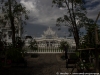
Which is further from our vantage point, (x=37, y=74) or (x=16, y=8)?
(x=16, y=8)

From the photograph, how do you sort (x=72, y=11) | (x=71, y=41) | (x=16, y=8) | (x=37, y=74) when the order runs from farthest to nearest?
(x=71, y=41), (x=72, y=11), (x=16, y=8), (x=37, y=74)

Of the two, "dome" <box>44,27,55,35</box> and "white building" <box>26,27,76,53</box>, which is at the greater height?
"dome" <box>44,27,55,35</box>

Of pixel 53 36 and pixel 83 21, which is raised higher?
pixel 83 21

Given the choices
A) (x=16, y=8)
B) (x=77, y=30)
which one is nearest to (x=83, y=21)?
(x=77, y=30)

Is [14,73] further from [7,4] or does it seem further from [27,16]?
[7,4]

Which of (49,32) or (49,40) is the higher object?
(49,32)

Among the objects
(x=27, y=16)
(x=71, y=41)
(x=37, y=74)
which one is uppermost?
(x=27, y=16)

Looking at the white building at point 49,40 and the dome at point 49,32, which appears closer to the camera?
the white building at point 49,40

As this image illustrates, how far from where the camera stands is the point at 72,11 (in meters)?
11.1

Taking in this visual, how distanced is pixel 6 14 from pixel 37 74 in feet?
19.7

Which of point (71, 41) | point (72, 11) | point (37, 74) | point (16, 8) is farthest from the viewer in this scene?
point (71, 41)

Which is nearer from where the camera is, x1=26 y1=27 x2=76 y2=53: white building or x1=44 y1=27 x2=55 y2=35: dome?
x1=26 y1=27 x2=76 y2=53: white building

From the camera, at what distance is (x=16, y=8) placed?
34.0 ft

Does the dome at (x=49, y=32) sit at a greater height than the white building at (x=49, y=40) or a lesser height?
greater
